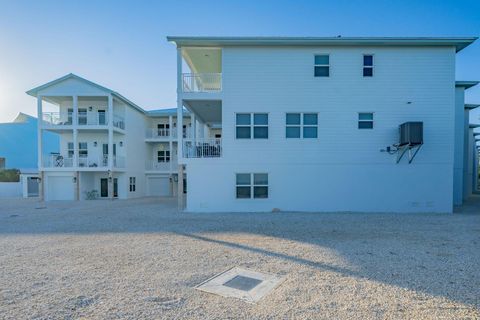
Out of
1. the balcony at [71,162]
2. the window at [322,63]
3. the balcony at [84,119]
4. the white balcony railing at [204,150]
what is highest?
the window at [322,63]

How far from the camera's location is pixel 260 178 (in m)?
13.0

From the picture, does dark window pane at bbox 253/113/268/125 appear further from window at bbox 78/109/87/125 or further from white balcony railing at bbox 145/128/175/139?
window at bbox 78/109/87/125

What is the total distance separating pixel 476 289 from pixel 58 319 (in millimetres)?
6054

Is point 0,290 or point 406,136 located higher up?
point 406,136

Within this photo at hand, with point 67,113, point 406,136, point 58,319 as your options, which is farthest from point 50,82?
point 406,136

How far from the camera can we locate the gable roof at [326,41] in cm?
1231

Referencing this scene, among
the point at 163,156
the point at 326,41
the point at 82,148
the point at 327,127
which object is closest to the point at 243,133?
the point at 327,127

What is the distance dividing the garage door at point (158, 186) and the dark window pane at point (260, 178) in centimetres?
1463

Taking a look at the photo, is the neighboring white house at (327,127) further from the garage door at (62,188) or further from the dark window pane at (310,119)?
the garage door at (62,188)

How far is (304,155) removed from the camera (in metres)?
12.9

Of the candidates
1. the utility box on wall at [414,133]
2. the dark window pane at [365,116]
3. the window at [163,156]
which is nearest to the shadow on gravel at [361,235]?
the utility box on wall at [414,133]

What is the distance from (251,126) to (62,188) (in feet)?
56.6

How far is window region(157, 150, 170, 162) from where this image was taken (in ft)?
86.9

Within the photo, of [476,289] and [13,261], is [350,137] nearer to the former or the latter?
[476,289]
